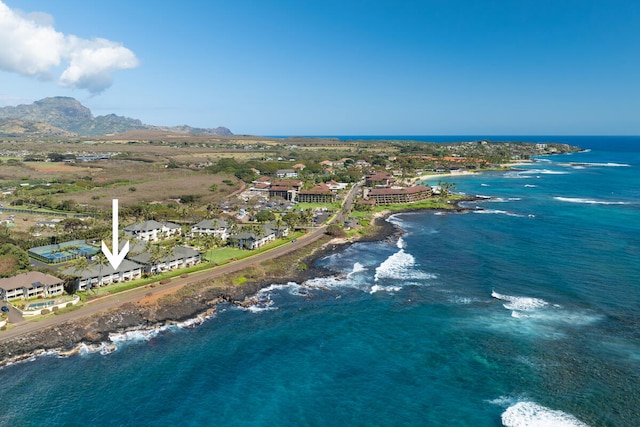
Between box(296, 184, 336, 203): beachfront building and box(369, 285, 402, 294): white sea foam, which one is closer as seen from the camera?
box(369, 285, 402, 294): white sea foam

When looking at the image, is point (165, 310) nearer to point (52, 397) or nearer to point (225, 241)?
point (52, 397)

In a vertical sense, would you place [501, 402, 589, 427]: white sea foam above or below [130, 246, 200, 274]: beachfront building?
below

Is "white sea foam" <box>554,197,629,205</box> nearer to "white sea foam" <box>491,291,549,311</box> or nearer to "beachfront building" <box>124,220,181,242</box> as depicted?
"white sea foam" <box>491,291,549,311</box>

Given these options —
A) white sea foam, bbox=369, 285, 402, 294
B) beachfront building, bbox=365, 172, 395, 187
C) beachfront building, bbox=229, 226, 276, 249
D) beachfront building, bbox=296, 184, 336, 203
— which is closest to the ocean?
white sea foam, bbox=369, 285, 402, 294

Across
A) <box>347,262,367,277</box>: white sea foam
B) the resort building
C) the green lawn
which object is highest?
the green lawn

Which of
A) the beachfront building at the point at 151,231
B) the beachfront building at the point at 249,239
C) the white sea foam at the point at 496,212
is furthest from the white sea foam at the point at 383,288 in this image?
the white sea foam at the point at 496,212

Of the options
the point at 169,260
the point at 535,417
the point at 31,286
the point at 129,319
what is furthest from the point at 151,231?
the point at 535,417

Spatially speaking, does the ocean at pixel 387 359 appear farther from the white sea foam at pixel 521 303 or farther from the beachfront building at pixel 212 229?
the beachfront building at pixel 212 229
